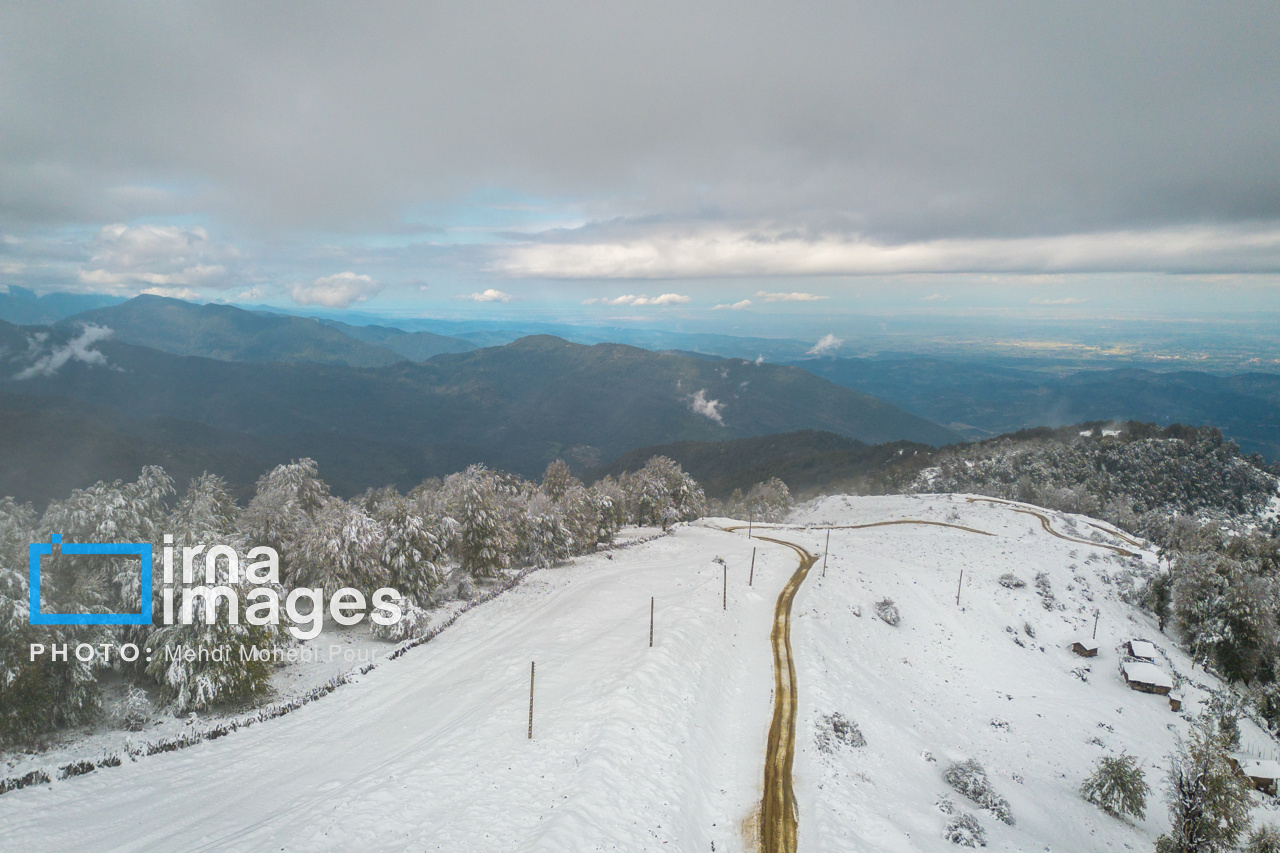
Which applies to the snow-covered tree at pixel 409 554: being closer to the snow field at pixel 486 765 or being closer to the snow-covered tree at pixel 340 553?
the snow-covered tree at pixel 340 553

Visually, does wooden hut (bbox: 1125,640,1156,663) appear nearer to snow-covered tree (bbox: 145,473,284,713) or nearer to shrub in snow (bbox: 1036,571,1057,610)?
shrub in snow (bbox: 1036,571,1057,610)

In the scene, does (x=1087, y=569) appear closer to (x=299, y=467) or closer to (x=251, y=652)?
(x=251, y=652)

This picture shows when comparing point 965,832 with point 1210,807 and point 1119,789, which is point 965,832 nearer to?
point 1210,807

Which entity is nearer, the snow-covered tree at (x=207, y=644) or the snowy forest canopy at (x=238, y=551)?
the snowy forest canopy at (x=238, y=551)

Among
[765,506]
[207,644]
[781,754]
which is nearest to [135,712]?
[207,644]

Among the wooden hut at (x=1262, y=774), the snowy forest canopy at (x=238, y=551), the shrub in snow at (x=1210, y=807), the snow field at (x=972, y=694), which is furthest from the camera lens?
the wooden hut at (x=1262, y=774)

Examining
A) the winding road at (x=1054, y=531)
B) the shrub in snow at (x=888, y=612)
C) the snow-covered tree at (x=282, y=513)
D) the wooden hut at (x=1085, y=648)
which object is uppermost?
the snow-covered tree at (x=282, y=513)

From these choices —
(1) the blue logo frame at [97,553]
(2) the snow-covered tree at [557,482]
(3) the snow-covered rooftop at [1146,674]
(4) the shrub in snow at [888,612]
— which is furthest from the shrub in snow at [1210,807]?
(2) the snow-covered tree at [557,482]
